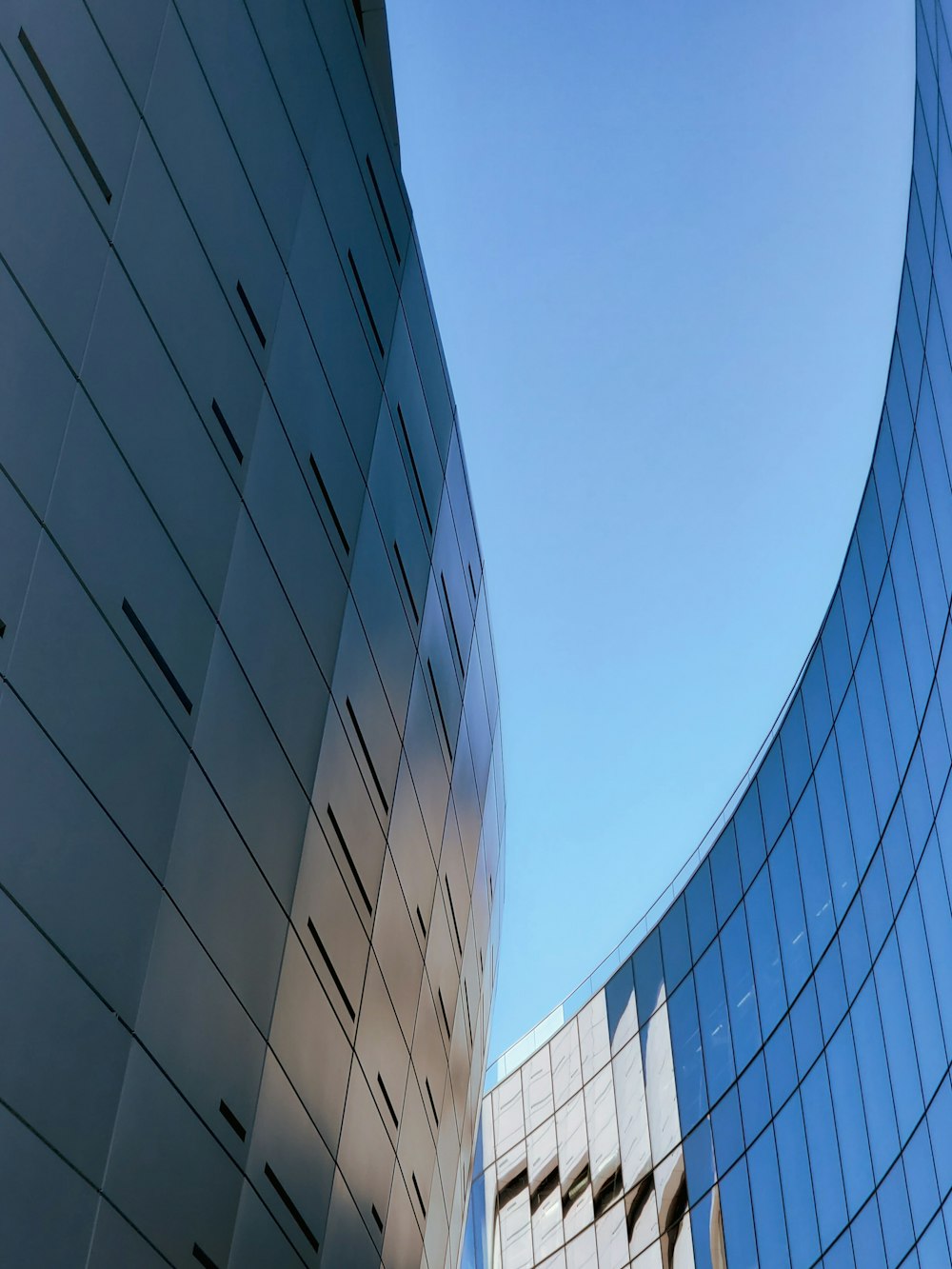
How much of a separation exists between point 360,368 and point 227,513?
5.24m

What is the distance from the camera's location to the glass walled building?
402 inches

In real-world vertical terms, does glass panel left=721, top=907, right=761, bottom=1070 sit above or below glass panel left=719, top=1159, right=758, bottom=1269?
above

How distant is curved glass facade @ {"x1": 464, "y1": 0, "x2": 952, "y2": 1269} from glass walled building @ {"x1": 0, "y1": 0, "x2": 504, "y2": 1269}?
9.23 m

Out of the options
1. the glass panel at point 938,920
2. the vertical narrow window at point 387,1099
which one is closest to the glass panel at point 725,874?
the glass panel at point 938,920

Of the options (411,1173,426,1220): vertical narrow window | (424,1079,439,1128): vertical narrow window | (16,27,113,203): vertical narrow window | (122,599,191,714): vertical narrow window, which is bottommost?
(411,1173,426,1220): vertical narrow window

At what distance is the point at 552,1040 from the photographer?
4938cm

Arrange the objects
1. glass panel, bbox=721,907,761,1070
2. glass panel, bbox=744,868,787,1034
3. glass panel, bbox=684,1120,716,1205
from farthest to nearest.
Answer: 1. glass panel, bbox=684,1120,716,1205
2. glass panel, bbox=721,907,761,1070
3. glass panel, bbox=744,868,787,1034

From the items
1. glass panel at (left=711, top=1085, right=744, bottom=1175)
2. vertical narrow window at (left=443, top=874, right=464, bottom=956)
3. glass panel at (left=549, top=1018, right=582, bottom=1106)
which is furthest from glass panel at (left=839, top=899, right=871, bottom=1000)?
glass panel at (left=549, top=1018, right=582, bottom=1106)

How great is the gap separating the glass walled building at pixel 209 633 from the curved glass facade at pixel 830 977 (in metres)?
9.23

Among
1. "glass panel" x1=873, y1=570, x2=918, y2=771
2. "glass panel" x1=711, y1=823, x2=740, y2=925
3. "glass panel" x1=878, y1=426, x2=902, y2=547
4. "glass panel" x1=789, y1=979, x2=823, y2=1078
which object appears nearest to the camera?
"glass panel" x1=873, y1=570, x2=918, y2=771

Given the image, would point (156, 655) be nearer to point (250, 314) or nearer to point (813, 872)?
point (250, 314)

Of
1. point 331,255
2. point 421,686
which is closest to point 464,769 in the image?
point 421,686

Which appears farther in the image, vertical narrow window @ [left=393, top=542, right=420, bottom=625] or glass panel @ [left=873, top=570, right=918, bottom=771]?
glass panel @ [left=873, top=570, right=918, bottom=771]

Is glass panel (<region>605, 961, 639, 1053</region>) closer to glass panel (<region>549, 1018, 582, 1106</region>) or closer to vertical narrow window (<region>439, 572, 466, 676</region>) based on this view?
glass panel (<region>549, 1018, 582, 1106</region>)
